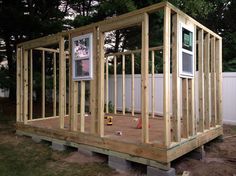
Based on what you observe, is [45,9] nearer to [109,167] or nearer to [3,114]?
[3,114]

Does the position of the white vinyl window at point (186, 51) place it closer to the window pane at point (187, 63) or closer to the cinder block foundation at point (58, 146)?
the window pane at point (187, 63)

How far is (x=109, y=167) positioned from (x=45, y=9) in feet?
20.2

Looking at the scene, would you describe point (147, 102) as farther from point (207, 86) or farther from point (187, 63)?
point (207, 86)

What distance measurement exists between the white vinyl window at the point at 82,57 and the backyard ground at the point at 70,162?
4.64ft

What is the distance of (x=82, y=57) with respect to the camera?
451 centimetres

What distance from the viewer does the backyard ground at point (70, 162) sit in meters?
3.81

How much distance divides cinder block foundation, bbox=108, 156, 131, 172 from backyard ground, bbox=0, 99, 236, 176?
0.10 m

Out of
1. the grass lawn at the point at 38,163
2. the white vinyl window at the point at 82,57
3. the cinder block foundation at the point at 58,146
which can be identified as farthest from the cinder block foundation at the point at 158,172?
the cinder block foundation at the point at 58,146

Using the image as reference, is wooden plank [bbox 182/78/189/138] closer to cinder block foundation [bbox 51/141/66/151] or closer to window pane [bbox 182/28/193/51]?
window pane [bbox 182/28/193/51]

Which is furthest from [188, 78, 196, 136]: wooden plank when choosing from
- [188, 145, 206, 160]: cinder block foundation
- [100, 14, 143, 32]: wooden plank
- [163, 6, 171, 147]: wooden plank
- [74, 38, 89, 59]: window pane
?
[74, 38, 89, 59]: window pane

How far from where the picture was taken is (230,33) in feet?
40.5

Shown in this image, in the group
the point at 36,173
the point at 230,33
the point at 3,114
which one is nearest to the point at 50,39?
the point at 36,173

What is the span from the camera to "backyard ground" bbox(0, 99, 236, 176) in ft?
12.5

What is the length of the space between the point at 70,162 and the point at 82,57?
1.79m
